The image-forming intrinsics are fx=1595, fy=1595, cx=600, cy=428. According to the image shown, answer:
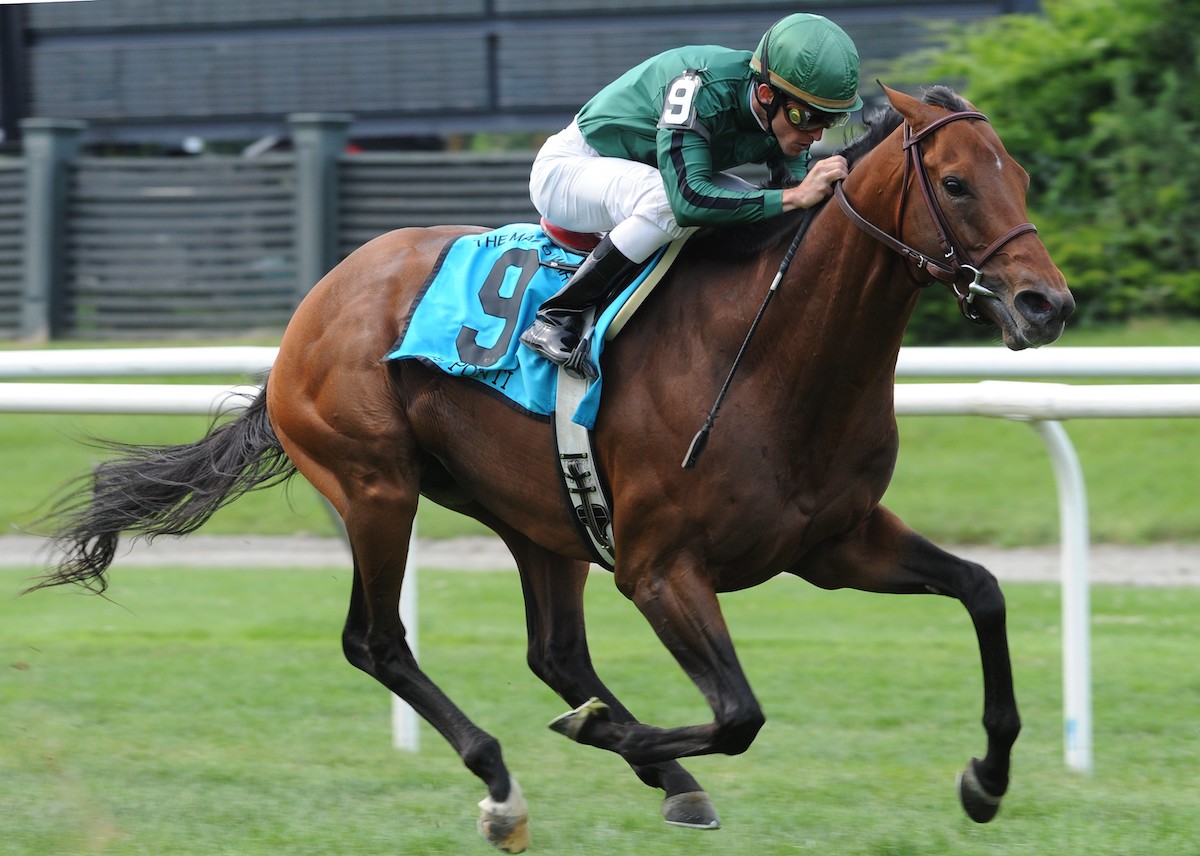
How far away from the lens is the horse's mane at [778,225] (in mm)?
3520

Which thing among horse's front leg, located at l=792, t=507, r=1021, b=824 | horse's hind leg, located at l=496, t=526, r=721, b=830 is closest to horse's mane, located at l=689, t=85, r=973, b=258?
horse's front leg, located at l=792, t=507, r=1021, b=824

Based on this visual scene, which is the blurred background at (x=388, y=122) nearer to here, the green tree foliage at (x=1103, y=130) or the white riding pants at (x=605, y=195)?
the green tree foliage at (x=1103, y=130)

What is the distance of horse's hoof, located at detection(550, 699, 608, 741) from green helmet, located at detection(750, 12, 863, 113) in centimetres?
153

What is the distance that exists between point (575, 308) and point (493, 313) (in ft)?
0.92

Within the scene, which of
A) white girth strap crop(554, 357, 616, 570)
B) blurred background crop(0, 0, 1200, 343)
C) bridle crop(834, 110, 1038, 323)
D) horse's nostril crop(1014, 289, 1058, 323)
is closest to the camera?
horse's nostril crop(1014, 289, 1058, 323)

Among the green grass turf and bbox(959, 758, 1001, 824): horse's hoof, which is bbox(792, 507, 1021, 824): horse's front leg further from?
the green grass turf

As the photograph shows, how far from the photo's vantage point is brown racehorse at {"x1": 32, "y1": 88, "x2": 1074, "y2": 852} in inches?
130

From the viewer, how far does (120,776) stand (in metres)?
4.56

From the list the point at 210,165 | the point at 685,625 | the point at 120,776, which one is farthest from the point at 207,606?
the point at 210,165

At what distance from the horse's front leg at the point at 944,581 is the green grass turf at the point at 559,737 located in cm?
16

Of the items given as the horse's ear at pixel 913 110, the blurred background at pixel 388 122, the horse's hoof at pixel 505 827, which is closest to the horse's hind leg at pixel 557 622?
the horse's hoof at pixel 505 827

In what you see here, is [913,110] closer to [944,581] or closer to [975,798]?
[944,581]

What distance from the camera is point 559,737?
5055 millimetres

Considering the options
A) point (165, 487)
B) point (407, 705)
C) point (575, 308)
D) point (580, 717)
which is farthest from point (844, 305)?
point (165, 487)
